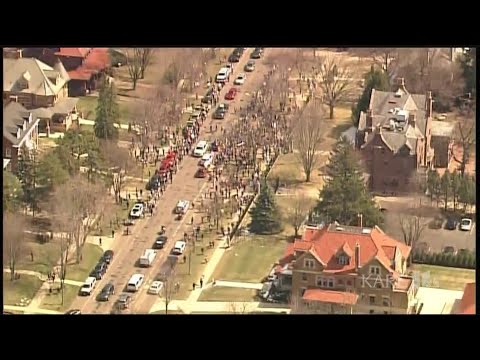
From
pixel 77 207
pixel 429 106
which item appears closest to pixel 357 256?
pixel 429 106

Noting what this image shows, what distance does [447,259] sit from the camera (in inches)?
185

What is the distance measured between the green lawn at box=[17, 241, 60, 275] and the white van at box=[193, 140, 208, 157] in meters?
0.74

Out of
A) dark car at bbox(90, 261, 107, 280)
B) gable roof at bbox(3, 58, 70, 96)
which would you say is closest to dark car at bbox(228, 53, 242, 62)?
gable roof at bbox(3, 58, 70, 96)

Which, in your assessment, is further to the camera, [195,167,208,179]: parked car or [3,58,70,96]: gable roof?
[195,167,208,179]: parked car

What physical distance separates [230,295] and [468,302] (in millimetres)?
1008

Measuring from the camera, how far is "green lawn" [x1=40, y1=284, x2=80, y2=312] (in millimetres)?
4691

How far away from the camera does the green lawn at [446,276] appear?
4.67m

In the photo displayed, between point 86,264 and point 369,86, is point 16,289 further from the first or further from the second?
point 369,86

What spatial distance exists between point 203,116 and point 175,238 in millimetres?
569

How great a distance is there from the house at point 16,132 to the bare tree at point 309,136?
1150 millimetres

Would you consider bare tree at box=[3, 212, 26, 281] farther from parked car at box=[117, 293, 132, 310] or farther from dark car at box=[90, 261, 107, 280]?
parked car at box=[117, 293, 132, 310]

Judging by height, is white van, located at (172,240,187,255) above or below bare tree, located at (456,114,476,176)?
below

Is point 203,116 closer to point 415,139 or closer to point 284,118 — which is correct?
point 284,118
